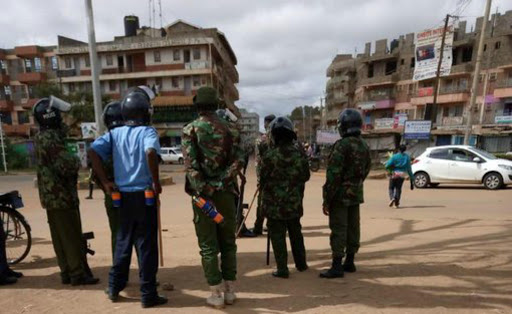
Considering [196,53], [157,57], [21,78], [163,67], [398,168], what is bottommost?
[398,168]

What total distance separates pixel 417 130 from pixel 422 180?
8685 mm

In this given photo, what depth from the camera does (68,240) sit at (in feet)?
11.6

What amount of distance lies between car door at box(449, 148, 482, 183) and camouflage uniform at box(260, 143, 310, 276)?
1089 centimetres

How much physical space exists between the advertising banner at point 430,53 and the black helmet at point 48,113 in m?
29.7

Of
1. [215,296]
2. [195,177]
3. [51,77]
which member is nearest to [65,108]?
[195,177]

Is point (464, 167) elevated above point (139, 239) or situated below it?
below

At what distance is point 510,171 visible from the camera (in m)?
12.0

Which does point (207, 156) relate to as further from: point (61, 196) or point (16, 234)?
point (16, 234)

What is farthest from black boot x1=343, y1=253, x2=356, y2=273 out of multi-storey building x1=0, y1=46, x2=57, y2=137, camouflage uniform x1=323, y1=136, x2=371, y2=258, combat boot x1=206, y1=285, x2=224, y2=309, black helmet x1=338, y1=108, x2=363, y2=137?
multi-storey building x1=0, y1=46, x2=57, y2=137

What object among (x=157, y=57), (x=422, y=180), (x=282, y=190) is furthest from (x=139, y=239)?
(x=157, y=57)

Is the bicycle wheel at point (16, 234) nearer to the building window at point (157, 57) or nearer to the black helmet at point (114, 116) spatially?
the black helmet at point (114, 116)

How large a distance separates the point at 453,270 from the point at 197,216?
2.79 m

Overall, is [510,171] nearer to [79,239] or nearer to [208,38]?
[79,239]

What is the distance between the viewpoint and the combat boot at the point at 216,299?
301cm
